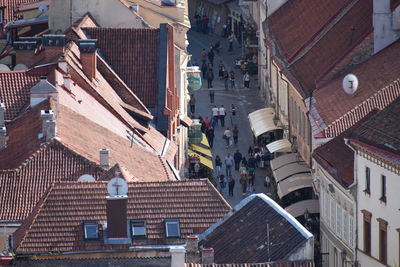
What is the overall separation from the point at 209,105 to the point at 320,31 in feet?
63.3

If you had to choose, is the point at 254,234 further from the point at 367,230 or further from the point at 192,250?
the point at 367,230

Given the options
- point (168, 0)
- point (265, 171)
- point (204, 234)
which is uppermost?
point (168, 0)

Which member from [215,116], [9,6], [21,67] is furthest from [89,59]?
[9,6]

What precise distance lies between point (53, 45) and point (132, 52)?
899 centimetres

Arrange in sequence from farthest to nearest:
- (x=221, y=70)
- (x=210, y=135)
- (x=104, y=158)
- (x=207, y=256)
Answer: (x=221, y=70)
(x=210, y=135)
(x=104, y=158)
(x=207, y=256)

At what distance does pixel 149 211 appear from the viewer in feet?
268

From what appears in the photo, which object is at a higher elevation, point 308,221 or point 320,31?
point 320,31

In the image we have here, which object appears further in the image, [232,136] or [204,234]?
[232,136]

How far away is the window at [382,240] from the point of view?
314 ft

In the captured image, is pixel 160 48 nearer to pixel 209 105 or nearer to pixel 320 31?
pixel 320 31

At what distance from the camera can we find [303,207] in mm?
112125

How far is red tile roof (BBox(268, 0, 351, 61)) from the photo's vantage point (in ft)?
433

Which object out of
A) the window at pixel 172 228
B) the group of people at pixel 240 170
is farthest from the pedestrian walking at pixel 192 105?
the window at pixel 172 228

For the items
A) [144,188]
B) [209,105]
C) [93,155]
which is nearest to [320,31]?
[209,105]
